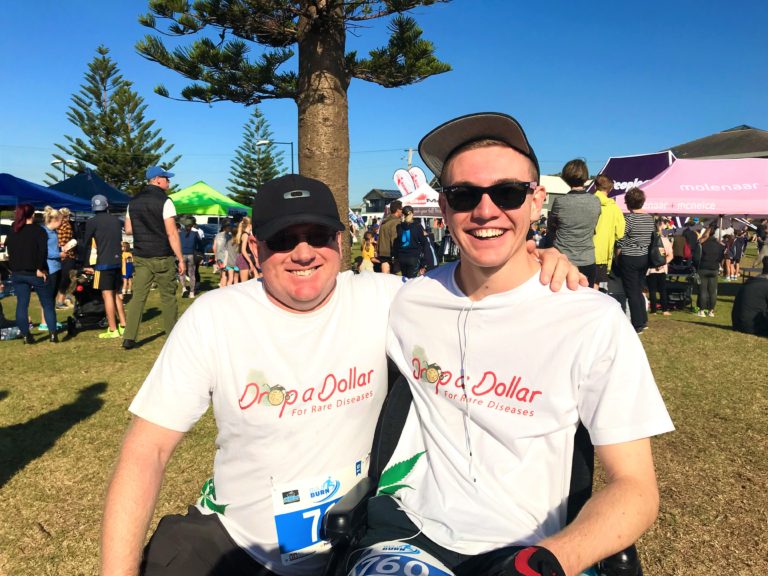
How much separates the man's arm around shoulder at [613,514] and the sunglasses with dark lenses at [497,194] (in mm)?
822

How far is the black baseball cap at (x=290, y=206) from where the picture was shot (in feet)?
5.71

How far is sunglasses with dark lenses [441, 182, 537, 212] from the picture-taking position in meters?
1.76

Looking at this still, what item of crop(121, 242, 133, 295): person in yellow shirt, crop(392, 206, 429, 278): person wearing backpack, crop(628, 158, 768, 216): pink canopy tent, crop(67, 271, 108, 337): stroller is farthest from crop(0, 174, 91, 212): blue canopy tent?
crop(628, 158, 768, 216): pink canopy tent

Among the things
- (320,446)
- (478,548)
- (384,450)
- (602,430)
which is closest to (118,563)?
(320,446)

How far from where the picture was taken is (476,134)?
6.06ft

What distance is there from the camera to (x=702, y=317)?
9984 mm

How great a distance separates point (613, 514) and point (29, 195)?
16844 millimetres

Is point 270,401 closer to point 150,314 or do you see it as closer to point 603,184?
point 603,184

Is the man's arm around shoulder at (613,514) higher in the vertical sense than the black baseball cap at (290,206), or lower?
lower

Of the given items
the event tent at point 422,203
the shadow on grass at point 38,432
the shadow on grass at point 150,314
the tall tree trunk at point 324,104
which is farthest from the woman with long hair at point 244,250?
the event tent at point 422,203

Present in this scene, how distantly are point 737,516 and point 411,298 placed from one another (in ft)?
8.78

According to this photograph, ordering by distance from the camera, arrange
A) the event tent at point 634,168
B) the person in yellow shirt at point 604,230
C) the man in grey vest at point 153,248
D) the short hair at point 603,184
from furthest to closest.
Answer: the event tent at point 634,168 → the short hair at point 603,184 → the person in yellow shirt at point 604,230 → the man in grey vest at point 153,248

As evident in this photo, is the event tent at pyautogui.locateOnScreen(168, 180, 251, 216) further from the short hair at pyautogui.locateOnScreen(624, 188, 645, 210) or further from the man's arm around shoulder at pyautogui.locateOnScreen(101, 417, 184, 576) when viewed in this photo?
the man's arm around shoulder at pyautogui.locateOnScreen(101, 417, 184, 576)

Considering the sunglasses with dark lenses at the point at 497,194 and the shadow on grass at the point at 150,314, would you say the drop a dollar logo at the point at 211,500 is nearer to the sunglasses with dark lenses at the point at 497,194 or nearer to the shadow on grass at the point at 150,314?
the sunglasses with dark lenses at the point at 497,194
